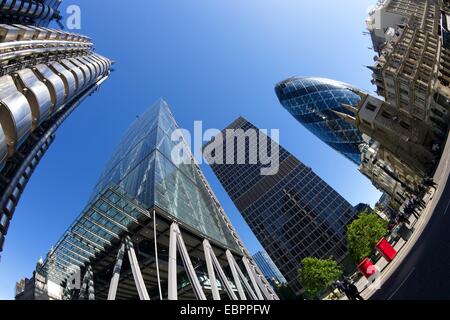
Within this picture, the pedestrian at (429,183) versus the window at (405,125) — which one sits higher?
the window at (405,125)

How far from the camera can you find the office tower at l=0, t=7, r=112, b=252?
54.4 feet

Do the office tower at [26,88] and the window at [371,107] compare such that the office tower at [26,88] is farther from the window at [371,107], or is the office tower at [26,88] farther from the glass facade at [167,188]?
the window at [371,107]

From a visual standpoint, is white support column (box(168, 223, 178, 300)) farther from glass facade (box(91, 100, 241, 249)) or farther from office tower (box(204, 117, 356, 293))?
office tower (box(204, 117, 356, 293))

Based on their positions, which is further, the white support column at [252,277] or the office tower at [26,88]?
the white support column at [252,277]

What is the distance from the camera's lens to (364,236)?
1709 inches

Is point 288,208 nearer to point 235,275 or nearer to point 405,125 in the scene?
point 405,125

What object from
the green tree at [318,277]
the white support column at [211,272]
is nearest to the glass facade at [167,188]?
the white support column at [211,272]

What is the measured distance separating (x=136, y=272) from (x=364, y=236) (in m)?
33.6

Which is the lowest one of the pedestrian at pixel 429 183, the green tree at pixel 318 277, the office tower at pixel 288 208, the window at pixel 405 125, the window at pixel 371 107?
the pedestrian at pixel 429 183

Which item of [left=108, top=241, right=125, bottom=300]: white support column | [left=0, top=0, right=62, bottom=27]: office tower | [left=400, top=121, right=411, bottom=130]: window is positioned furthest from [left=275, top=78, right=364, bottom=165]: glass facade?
[left=108, top=241, right=125, bottom=300]: white support column

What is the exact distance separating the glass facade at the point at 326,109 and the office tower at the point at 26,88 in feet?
298

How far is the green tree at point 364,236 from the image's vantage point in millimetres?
42250

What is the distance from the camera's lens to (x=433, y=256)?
14.6m

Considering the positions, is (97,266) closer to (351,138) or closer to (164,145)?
(164,145)
